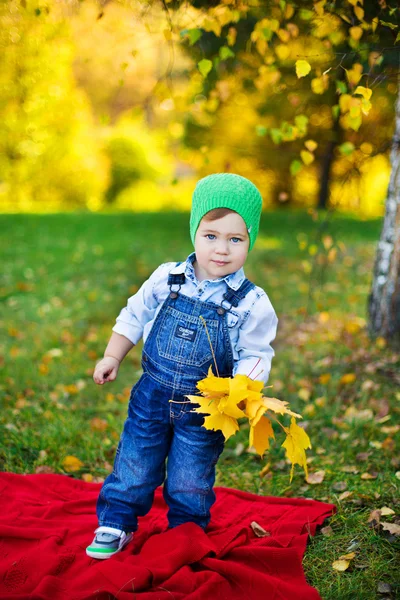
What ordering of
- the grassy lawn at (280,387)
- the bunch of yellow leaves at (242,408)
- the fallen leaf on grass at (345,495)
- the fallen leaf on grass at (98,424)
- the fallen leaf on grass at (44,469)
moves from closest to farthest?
1. the bunch of yellow leaves at (242,408)
2. the grassy lawn at (280,387)
3. the fallen leaf on grass at (345,495)
4. the fallen leaf on grass at (44,469)
5. the fallen leaf on grass at (98,424)

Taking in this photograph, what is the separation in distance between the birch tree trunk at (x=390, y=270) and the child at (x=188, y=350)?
221 centimetres

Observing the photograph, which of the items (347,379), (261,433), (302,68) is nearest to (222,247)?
(261,433)

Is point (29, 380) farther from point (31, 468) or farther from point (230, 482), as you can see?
point (230, 482)

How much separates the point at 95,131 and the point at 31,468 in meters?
18.1

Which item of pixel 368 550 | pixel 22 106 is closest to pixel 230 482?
pixel 368 550

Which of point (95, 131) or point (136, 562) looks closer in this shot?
point (136, 562)

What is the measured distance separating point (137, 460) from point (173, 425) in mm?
207

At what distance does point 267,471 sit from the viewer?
3395mm

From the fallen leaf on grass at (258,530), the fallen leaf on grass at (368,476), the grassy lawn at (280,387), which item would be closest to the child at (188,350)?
the fallen leaf on grass at (258,530)

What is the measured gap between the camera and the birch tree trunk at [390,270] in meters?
4.35

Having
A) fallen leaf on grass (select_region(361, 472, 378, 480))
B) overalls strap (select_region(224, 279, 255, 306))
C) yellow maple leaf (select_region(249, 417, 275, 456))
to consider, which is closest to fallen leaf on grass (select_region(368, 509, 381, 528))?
fallen leaf on grass (select_region(361, 472, 378, 480))

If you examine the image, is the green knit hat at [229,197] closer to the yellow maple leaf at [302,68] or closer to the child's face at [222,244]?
the child's face at [222,244]

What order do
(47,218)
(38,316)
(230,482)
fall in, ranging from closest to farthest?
(230,482)
(38,316)
(47,218)

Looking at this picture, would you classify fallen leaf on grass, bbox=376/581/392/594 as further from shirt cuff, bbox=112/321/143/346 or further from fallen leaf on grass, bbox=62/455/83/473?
fallen leaf on grass, bbox=62/455/83/473
